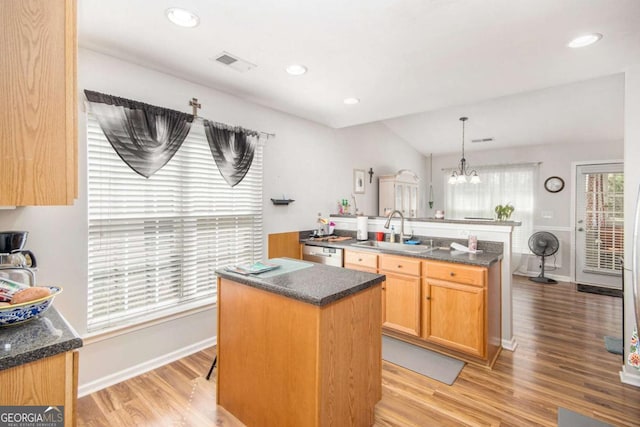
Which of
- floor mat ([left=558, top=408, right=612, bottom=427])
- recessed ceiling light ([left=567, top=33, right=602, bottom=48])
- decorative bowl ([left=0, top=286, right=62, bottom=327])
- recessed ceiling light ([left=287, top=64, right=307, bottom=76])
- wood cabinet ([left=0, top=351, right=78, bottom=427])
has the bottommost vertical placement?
floor mat ([left=558, top=408, right=612, bottom=427])

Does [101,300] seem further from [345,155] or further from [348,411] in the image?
[345,155]

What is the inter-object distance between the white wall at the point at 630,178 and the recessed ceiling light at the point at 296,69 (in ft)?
8.14

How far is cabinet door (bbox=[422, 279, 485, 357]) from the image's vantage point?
2459 mm

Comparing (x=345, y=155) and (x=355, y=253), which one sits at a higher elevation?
(x=345, y=155)

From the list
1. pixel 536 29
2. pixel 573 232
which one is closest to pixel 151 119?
pixel 536 29

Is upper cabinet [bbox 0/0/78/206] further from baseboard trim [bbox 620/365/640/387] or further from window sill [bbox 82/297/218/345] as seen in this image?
baseboard trim [bbox 620/365/640/387]

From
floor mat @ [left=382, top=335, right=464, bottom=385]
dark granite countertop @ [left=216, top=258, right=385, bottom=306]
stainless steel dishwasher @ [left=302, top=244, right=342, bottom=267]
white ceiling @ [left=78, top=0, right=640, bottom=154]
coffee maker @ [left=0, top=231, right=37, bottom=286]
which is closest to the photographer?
coffee maker @ [left=0, top=231, right=37, bottom=286]

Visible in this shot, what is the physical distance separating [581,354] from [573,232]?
3.23m

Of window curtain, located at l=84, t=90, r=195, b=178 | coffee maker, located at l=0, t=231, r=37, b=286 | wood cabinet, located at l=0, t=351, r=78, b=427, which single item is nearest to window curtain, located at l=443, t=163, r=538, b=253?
window curtain, located at l=84, t=90, r=195, b=178

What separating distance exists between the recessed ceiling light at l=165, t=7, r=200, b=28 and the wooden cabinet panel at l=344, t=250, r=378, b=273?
240cm

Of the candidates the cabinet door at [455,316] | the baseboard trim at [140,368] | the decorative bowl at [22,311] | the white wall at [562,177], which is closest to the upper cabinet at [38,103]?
the decorative bowl at [22,311]

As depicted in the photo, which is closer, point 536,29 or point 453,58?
point 536,29

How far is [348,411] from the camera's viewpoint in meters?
1.64

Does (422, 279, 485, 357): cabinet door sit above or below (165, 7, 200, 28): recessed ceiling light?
below
